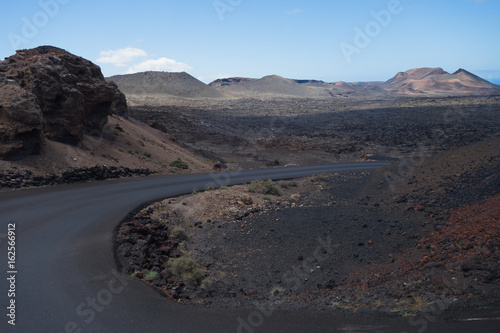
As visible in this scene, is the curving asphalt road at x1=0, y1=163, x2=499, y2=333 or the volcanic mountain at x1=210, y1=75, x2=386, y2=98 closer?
the curving asphalt road at x1=0, y1=163, x2=499, y2=333

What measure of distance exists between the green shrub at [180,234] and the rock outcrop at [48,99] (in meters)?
8.25

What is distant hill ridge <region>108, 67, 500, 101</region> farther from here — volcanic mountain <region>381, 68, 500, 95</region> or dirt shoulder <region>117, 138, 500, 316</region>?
dirt shoulder <region>117, 138, 500, 316</region>

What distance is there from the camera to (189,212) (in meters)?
12.7

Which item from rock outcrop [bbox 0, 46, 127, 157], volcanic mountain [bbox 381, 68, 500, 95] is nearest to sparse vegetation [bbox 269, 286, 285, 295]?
rock outcrop [bbox 0, 46, 127, 157]

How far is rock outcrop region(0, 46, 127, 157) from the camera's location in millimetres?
14852

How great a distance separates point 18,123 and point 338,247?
43.1 feet

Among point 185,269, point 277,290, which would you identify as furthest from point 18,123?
point 277,290

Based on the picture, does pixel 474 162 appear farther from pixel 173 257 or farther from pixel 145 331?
pixel 145 331

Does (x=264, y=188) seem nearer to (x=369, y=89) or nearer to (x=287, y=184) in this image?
(x=287, y=184)

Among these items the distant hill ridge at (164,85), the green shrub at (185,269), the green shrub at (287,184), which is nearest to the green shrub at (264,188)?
the green shrub at (287,184)

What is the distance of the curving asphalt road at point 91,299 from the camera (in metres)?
5.38

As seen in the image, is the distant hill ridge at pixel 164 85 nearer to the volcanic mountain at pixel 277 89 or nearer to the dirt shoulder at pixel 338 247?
the volcanic mountain at pixel 277 89

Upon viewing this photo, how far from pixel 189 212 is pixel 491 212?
8.62 metres

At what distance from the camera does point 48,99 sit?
17906mm
